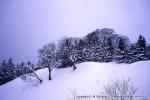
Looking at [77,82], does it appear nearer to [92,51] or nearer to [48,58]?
[48,58]

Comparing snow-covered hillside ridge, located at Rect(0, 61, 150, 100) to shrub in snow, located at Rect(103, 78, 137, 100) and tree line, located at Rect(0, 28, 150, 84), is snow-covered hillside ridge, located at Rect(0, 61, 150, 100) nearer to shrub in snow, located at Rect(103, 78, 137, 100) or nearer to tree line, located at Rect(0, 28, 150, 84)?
tree line, located at Rect(0, 28, 150, 84)

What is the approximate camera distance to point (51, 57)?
3441cm

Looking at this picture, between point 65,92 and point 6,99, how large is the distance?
12.6 meters

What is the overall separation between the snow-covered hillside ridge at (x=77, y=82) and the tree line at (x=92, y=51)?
220cm

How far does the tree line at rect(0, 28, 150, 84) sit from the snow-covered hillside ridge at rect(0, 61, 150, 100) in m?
2.20

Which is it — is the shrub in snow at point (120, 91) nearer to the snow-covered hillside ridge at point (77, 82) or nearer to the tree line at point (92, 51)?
the snow-covered hillside ridge at point (77, 82)

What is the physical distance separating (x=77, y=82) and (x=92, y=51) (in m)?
14.0

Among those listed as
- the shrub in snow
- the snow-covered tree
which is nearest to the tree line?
the snow-covered tree

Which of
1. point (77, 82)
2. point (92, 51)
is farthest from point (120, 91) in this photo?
point (92, 51)

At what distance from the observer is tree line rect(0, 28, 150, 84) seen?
34.9 meters

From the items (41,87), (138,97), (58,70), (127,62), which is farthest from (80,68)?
(138,97)

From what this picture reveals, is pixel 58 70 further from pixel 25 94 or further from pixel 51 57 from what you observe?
pixel 25 94

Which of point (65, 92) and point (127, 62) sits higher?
point (127, 62)

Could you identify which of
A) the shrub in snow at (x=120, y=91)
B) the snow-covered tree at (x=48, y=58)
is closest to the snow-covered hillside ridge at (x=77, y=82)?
the snow-covered tree at (x=48, y=58)
